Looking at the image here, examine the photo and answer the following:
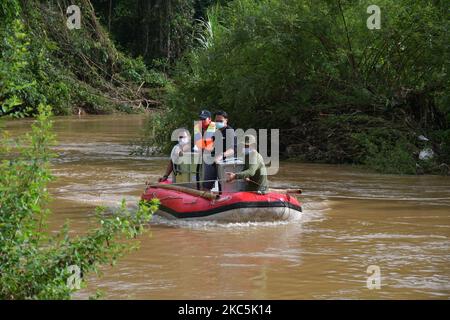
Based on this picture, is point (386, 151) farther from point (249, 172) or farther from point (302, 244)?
point (302, 244)

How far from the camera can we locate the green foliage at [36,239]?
716cm

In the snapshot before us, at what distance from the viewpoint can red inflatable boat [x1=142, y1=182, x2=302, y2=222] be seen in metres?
13.8

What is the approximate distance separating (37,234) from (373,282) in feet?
13.6

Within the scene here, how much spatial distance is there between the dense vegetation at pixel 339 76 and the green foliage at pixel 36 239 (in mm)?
13420

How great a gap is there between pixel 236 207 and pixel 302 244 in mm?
1642

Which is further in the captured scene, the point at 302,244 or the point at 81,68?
the point at 81,68

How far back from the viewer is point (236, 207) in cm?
1375

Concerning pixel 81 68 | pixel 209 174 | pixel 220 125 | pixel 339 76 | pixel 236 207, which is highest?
pixel 81 68

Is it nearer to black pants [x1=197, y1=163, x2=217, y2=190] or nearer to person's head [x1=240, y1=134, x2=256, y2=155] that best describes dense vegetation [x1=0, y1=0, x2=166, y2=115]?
black pants [x1=197, y1=163, x2=217, y2=190]

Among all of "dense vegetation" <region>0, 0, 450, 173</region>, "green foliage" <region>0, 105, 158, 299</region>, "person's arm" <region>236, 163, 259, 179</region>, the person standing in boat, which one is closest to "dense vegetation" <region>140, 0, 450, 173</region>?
"dense vegetation" <region>0, 0, 450, 173</region>

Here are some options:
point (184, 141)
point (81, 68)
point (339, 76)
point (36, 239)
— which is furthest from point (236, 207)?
point (81, 68)

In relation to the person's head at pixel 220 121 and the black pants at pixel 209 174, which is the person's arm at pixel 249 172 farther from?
the person's head at pixel 220 121
